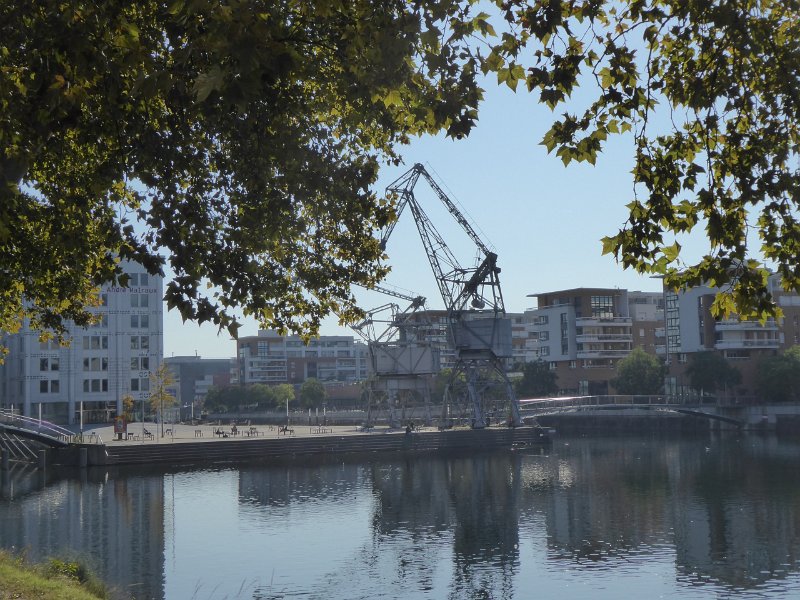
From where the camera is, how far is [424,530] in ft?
112

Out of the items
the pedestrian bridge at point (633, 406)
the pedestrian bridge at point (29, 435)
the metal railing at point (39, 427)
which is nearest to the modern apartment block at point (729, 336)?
the pedestrian bridge at point (633, 406)

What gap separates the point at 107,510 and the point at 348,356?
150 meters

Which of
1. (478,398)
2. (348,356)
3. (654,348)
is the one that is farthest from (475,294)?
(348,356)

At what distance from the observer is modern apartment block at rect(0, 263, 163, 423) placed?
8731cm

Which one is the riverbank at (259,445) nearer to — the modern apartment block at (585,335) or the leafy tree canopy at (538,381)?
the leafy tree canopy at (538,381)

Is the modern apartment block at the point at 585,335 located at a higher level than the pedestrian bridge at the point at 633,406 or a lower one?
higher

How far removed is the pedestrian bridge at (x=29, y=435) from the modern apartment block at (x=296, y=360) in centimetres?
11388

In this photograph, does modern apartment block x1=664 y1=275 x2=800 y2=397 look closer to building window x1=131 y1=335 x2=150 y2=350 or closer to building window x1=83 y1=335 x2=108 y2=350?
building window x1=131 y1=335 x2=150 y2=350

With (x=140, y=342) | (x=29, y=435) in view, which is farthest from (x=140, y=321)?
(x=29, y=435)

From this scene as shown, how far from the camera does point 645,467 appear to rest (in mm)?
56281

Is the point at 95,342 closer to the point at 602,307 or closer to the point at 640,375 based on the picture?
the point at 640,375

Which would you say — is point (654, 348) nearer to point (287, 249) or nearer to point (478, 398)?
point (478, 398)

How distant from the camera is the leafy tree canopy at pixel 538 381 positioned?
118875 millimetres

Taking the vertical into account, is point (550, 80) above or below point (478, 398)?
above
